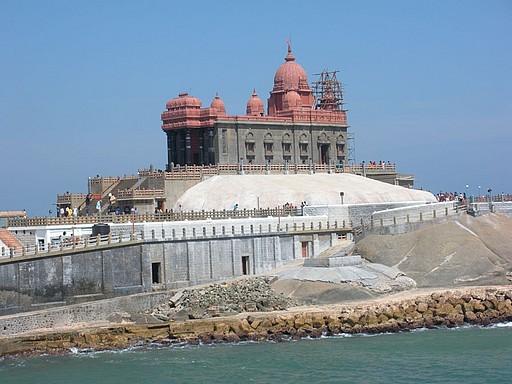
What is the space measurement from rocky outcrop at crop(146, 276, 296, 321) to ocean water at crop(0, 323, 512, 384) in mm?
5916

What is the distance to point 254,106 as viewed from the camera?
97.8 metres

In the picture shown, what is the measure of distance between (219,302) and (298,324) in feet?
20.2

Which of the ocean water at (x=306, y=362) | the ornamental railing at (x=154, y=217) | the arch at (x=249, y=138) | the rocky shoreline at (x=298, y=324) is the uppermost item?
the arch at (x=249, y=138)

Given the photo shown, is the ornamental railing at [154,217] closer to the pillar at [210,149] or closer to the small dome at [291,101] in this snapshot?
the pillar at [210,149]

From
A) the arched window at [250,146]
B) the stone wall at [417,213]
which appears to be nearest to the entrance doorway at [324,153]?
the arched window at [250,146]

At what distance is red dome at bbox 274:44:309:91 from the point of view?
98.8 metres

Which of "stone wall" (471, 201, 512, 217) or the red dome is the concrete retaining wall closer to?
"stone wall" (471, 201, 512, 217)

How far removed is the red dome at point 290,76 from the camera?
9881 centimetres

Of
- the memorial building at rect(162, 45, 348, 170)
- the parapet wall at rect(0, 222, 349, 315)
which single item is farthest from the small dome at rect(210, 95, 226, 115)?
the parapet wall at rect(0, 222, 349, 315)

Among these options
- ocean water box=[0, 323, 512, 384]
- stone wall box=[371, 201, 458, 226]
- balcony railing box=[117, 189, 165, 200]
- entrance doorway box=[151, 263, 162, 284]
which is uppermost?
balcony railing box=[117, 189, 165, 200]

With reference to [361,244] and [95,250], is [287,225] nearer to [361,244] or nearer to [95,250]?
[361,244]

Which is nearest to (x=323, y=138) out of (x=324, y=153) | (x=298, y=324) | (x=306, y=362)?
(x=324, y=153)

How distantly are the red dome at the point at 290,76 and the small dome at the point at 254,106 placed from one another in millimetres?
2250

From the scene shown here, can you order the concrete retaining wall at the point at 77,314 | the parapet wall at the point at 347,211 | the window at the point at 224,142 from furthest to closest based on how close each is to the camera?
the window at the point at 224,142 < the parapet wall at the point at 347,211 < the concrete retaining wall at the point at 77,314
